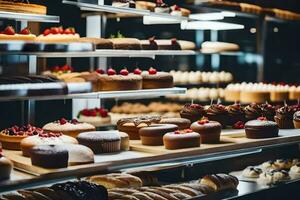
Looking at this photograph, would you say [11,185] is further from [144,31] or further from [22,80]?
[144,31]

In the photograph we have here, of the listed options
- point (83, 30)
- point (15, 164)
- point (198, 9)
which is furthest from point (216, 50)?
point (15, 164)

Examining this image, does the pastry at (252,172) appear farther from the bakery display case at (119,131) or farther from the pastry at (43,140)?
the pastry at (43,140)

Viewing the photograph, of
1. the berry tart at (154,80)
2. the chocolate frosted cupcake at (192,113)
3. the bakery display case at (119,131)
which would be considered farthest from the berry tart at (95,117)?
the chocolate frosted cupcake at (192,113)

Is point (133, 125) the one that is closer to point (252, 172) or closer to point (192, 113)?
point (192, 113)

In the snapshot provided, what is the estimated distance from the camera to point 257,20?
9562mm

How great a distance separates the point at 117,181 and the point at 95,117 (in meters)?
2.87

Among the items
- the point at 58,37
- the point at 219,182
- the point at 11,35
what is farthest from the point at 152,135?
the point at 58,37

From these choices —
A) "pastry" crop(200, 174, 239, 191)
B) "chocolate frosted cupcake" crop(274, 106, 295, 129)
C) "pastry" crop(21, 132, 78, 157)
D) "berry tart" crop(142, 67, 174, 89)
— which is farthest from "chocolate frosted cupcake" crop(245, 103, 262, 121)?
"pastry" crop(21, 132, 78, 157)

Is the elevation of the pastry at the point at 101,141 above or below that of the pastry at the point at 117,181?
above

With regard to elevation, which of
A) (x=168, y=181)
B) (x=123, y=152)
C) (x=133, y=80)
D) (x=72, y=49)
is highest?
(x=72, y=49)

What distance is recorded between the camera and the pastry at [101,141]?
4.10 metres

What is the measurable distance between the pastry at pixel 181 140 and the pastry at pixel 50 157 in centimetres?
96

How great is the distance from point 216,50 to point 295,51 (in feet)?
8.12

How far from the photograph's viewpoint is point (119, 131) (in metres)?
4.65
